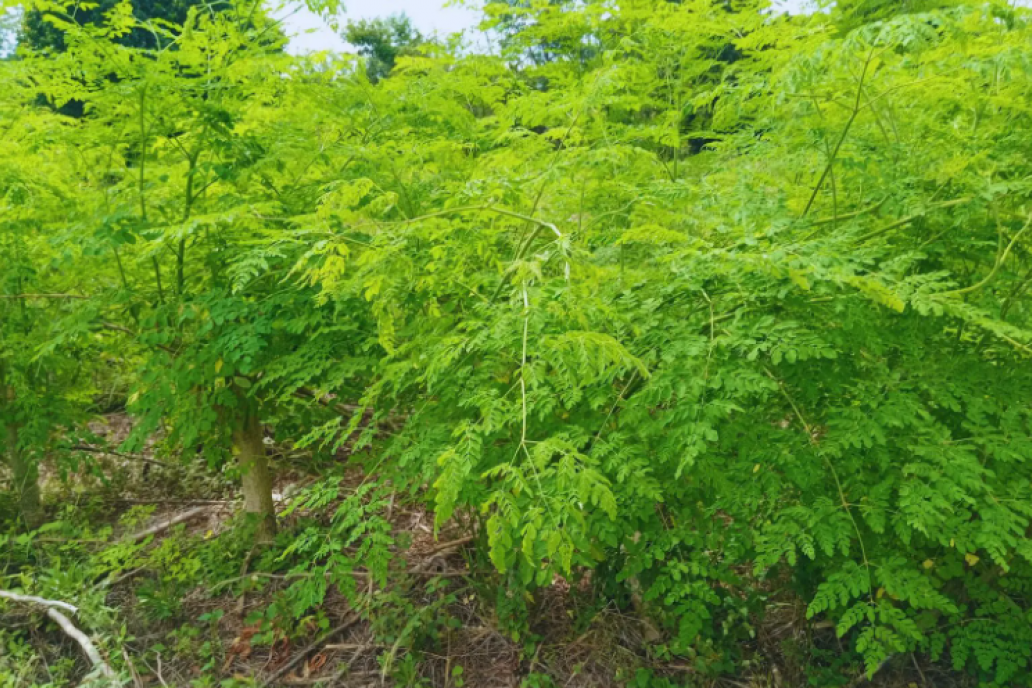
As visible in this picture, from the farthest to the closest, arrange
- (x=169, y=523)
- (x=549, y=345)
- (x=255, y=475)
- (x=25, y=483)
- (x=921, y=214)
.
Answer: (x=169, y=523)
(x=25, y=483)
(x=255, y=475)
(x=921, y=214)
(x=549, y=345)

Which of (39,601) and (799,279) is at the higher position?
(799,279)

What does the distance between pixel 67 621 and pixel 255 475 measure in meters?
1.05

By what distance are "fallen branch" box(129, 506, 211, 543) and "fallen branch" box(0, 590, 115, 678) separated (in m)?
0.59

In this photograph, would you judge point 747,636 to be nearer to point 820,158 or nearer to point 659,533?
point 659,533

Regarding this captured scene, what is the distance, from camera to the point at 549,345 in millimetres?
1669

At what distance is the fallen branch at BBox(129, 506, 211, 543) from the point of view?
153 inches

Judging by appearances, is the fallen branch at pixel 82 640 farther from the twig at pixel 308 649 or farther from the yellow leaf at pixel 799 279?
the yellow leaf at pixel 799 279

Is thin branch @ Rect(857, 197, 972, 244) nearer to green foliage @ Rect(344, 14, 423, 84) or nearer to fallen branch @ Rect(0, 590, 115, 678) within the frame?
fallen branch @ Rect(0, 590, 115, 678)

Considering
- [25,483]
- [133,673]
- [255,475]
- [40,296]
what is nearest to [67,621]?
[133,673]

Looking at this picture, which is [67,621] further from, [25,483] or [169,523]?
[25,483]

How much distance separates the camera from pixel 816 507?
180cm

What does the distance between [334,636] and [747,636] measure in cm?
196

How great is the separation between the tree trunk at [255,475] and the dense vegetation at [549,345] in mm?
29

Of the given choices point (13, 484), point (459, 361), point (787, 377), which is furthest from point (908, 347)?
point (13, 484)
